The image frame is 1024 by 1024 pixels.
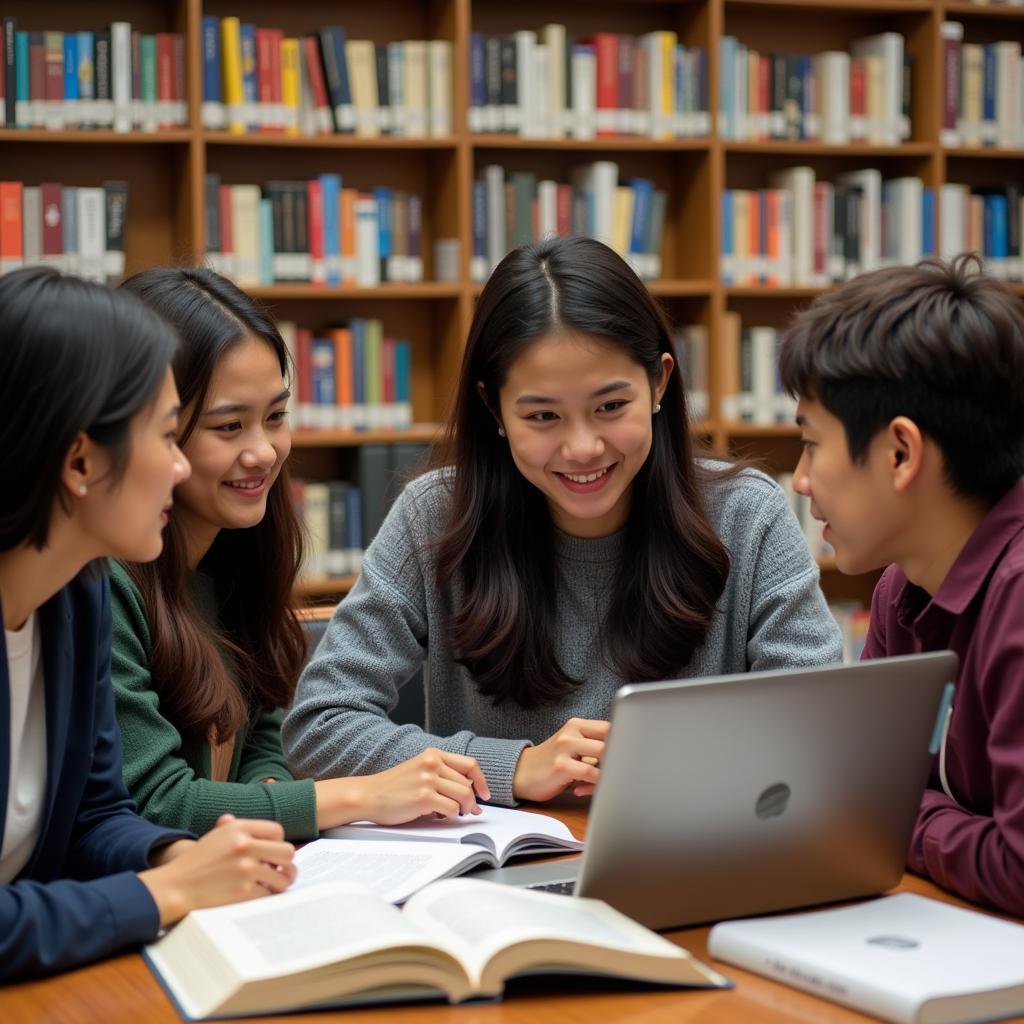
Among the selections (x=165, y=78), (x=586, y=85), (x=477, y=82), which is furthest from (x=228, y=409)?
(x=586, y=85)

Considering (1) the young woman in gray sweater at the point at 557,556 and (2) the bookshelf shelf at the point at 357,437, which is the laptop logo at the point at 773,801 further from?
(2) the bookshelf shelf at the point at 357,437

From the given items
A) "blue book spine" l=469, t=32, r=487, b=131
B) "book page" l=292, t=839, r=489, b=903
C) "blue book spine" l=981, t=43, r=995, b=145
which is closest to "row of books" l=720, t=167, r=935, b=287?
"blue book spine" l=981, t=43, r=995, b=145

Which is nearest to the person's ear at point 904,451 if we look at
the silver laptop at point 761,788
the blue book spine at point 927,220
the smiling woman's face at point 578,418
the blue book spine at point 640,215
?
the silver laptop at point 761,788

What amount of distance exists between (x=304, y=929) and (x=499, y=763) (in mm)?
556

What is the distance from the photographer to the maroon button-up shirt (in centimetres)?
123

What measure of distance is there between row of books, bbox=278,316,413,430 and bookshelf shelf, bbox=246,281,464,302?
0.09m

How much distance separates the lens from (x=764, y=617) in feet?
6.15

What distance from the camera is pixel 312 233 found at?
3.82 metres

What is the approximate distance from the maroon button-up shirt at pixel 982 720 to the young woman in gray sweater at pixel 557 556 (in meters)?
0.42

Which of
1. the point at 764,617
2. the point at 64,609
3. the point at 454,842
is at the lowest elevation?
the point at 454,842

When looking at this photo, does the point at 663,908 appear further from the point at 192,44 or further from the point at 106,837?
the point at 192,44

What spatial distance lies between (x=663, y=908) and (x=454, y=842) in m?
0.31

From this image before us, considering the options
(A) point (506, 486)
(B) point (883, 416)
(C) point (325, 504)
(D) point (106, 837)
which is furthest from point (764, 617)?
(C) point (325, 504)

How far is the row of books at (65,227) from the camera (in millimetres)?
3609
